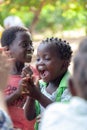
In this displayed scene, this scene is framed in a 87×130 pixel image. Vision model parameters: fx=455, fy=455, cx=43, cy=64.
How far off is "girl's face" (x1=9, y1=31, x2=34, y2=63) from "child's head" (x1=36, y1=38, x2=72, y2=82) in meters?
0.41

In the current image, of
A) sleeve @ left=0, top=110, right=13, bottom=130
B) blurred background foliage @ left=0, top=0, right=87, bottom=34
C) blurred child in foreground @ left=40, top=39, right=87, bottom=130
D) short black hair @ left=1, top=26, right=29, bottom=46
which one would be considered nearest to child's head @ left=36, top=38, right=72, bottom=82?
short black hair @ left=1, top=26, right=29, bottom=46

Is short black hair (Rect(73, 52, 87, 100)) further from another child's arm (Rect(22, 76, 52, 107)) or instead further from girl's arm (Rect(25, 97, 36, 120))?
girl's arm (Rect(25, 97, 36, 120))

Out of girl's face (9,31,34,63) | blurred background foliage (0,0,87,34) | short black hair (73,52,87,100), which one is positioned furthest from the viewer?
blurred background foliage (0,0,87,34)

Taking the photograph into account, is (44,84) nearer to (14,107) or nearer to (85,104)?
(14,107)

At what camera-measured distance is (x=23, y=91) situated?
258 centimetres

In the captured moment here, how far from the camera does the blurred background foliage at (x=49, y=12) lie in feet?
30.9

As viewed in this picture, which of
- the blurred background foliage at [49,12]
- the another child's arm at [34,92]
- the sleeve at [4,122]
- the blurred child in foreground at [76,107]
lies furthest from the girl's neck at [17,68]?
the blurred background foliage at [49,12]

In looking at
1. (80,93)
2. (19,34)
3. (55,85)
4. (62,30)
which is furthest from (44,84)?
(62,30)

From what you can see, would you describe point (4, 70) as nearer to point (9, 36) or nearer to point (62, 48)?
point (62, 48)

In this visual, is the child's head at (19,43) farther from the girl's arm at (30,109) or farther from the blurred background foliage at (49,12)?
the blurred background foliage at (49,12)

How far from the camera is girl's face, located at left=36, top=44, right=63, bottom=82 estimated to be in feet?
8.95

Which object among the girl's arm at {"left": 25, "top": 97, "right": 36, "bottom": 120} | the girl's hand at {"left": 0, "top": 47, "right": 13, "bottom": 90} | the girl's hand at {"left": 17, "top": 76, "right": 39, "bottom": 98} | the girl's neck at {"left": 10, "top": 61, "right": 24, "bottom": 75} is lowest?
the girl's arm at {"left": 25, "top": 97, "right": 36, "bottom": 120}

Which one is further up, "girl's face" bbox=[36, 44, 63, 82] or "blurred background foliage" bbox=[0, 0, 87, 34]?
"girl's face" bbox=[36, 44, 63, 82]

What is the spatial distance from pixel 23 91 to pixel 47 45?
369 mm
